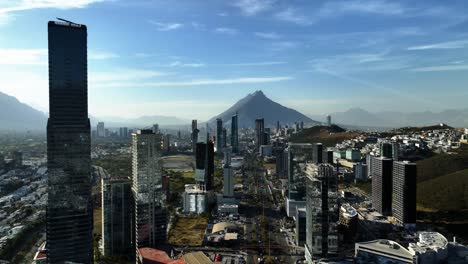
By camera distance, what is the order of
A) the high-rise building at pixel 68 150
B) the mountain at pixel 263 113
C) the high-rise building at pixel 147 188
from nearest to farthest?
the high-rise building at pixel 68 150 → the high-rise building at pixel 147 188 → the mountain at pixel 263 113

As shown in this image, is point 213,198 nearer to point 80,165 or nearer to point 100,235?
point 100,235

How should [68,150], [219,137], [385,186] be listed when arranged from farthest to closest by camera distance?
[219,137], [385,186], [68,150]

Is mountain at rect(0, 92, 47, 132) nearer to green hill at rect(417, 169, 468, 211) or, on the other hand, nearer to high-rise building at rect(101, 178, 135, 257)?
high-rise building at rect(101, 178, 135, 257)

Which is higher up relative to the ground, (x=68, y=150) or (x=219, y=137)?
(x=68, y=150)

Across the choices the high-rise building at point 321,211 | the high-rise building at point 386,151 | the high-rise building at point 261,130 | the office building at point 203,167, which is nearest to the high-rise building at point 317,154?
the high-rise building at point 386,151

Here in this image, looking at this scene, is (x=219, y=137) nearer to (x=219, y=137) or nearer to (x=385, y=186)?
(x=219, y=137)

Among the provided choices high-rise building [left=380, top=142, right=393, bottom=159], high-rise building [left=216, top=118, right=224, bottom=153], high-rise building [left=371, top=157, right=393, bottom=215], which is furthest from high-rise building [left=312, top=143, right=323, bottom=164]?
high-rise building [left=216, top=118, right=224, bottom=153]

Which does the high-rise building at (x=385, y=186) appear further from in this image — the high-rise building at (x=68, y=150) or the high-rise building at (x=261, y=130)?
the high-rise building at (x=261, y=130)

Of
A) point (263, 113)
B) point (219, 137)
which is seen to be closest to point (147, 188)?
point (219, 137)
